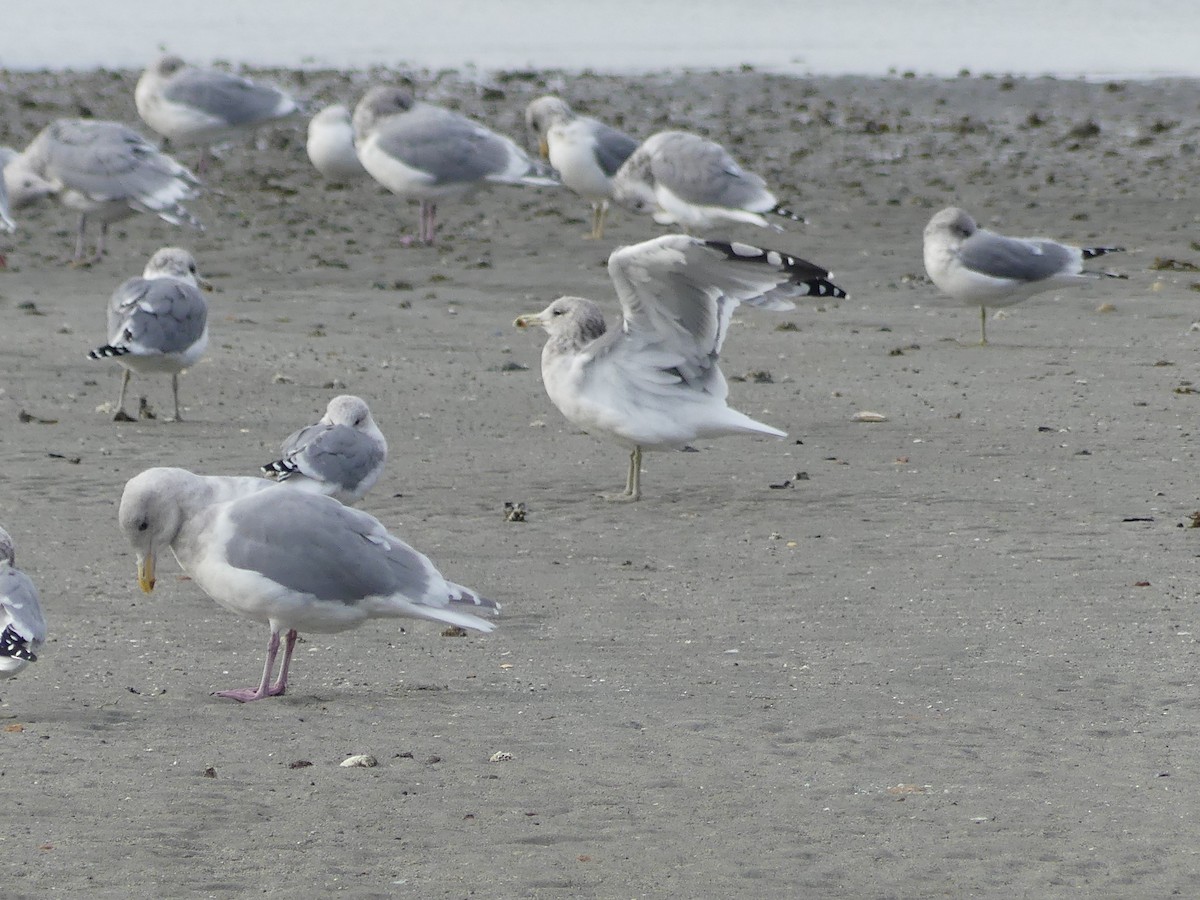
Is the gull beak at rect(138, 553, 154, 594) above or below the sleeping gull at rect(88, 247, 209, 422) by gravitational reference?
above

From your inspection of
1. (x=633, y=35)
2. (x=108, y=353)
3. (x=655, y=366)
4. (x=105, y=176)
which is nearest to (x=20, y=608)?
(x=655, y=366)

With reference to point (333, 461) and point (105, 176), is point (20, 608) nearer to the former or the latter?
point (333, 461)

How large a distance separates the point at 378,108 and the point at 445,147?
1.16m

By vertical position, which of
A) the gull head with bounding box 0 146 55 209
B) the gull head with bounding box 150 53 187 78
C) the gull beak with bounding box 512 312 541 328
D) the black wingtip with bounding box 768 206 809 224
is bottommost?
the gull head with bounding box 0 146 55 209

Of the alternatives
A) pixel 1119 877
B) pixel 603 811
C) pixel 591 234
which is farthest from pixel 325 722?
pixel 591 234

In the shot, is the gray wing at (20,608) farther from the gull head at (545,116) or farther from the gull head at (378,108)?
the gull head at (545,116)

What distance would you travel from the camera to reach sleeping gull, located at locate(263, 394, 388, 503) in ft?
22.6

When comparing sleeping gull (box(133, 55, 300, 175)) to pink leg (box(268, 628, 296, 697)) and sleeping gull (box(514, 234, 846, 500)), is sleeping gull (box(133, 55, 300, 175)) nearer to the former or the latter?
sleeping gull (box(514, 234, 846, 500))

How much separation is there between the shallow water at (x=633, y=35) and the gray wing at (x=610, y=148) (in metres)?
8.29

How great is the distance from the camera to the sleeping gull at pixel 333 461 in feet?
22.6

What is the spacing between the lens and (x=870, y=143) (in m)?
19.2

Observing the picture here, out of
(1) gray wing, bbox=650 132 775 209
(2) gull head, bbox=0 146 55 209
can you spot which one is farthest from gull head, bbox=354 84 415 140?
(2) gull head, bbox=0 146 55 209

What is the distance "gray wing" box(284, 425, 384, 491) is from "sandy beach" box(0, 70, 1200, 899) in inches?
18.2

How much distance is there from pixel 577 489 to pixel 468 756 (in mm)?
3501
